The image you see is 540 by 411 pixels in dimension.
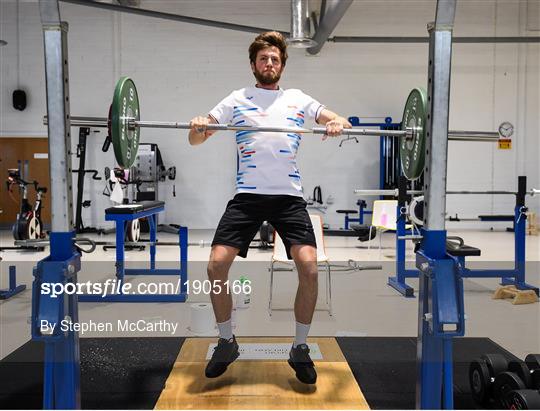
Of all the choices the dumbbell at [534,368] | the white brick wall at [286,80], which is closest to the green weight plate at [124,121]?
the dumbbell at [534,368]

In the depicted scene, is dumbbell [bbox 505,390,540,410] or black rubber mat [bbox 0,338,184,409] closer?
dumbbell [bbox 505,390,540,410]

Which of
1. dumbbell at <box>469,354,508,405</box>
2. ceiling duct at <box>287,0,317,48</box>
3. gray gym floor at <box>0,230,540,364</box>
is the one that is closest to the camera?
dumbbell at <box>469,354,508,405</box>

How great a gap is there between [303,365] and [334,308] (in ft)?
5.12

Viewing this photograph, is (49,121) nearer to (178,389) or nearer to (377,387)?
(178,389)

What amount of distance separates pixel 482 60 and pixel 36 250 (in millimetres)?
7820

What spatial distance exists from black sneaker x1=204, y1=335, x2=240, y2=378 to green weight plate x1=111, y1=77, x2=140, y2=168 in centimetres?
90

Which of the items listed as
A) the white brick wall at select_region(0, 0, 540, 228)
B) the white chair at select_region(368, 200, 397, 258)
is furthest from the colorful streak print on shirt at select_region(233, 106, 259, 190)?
the white brick wall at select_region(0, 0, 540, 228)

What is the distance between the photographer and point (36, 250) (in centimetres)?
650

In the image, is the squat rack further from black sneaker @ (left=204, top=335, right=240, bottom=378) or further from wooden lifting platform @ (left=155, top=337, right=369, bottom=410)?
black sneaker @ (left=204, top=335, right=240, bottom=378)

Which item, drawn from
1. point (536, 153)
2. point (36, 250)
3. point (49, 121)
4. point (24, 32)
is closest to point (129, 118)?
point (49, 121)

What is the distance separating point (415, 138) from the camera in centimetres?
212

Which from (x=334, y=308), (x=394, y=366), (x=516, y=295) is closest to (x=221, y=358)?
(x=394, y=366)

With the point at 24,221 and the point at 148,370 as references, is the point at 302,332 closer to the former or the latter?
the point at 148,370

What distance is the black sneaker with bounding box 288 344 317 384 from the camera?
7.07 ft
